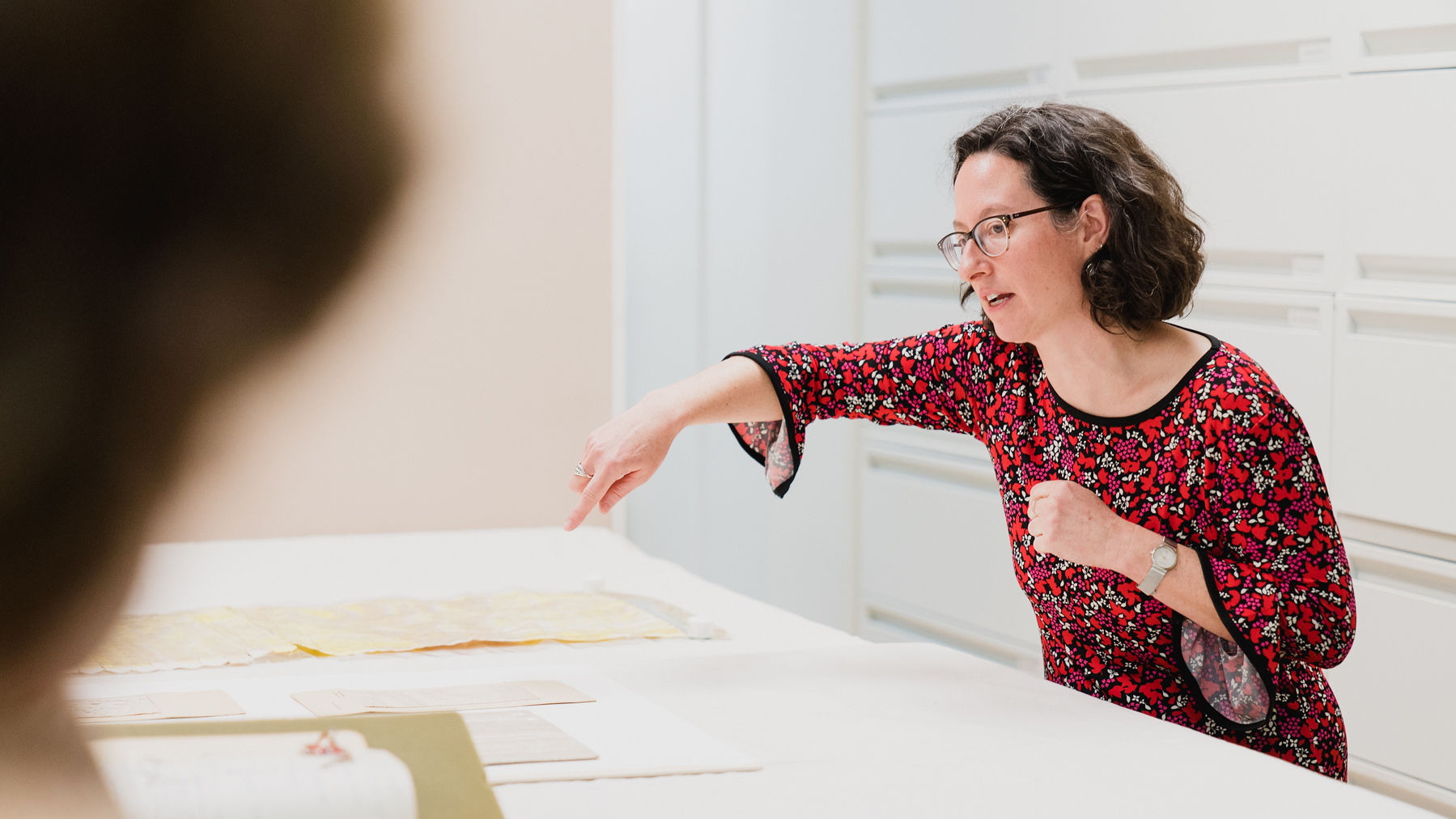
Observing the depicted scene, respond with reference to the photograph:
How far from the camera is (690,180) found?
3.36 meters

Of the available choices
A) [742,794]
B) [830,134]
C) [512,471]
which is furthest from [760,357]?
[830,134]

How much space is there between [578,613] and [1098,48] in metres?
1.64

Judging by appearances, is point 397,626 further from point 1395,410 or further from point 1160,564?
point 1395,410

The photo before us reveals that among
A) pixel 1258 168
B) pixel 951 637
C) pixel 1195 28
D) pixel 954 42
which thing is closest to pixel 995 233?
pixel 1258 168

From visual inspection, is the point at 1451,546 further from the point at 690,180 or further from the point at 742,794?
the point at 690,180

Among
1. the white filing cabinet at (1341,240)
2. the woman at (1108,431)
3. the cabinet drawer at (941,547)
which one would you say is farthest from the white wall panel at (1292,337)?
the woman at (1108,431)

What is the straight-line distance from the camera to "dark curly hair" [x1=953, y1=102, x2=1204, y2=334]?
148 centimetres

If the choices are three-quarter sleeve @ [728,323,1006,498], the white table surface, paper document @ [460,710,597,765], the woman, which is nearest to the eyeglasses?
the woman

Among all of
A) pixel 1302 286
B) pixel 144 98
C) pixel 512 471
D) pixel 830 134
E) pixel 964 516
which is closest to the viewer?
pixel 144 98

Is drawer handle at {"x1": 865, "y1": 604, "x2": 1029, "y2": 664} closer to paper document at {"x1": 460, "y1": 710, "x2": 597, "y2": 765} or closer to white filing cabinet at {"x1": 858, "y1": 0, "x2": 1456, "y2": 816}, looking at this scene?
white filing cabinet at {"x1": 858, "y1": 0, "x2": 1456, "y2": 816}

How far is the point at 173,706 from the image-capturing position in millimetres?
1164

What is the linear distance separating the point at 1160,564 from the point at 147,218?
1.25m

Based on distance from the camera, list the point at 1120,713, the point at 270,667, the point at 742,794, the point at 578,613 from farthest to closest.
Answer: the point at 578,613, the point at 270,667, the point at 1120,713, the point at 742,794

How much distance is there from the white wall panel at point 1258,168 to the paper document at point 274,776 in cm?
205
